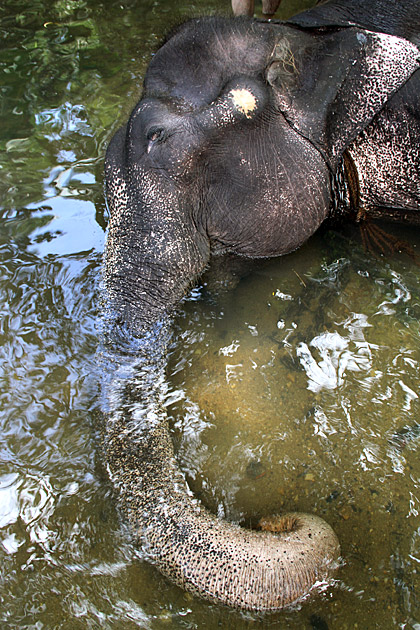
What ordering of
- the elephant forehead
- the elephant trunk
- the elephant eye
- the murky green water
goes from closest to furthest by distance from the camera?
the elephant trunk < the murky green water < the elephant eye < the elephant forehead

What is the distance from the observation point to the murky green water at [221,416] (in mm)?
2320

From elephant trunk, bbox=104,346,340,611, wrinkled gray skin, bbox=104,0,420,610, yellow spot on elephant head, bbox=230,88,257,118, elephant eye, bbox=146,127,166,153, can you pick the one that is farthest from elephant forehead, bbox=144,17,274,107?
elephant trunk, bbox=104,346,340,611

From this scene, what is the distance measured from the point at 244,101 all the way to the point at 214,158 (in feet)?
1.10

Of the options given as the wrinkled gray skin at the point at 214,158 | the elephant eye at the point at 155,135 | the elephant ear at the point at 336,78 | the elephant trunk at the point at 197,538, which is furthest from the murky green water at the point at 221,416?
the elephant eye at the point at 155,135

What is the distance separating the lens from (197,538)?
7.64ft

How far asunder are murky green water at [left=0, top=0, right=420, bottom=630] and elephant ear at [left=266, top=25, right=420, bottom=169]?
2.51ft

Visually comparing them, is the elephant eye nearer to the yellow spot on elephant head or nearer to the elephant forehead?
the elephant forehead

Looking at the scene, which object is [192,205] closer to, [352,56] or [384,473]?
[352,56]

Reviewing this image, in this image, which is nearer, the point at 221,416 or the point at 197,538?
the point at 197,538

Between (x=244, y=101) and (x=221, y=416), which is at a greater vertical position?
(x=244, y=101)

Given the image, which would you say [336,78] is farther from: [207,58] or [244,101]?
[207,58]

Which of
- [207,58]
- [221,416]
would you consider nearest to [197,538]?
[221,416]

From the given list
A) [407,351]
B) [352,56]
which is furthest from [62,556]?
[352,56]

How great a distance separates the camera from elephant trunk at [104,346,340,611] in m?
2.18
